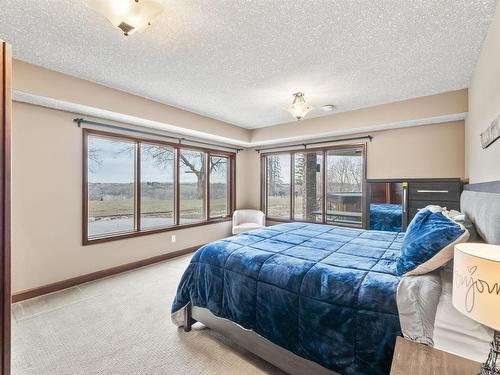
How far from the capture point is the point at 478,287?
79 cm

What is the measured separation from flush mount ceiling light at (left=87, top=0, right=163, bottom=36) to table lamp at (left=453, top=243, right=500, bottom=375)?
2.13 metres

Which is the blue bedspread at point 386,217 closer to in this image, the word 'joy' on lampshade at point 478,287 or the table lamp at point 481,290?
the table lamp at point 481,290

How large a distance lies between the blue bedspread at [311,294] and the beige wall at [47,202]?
196cm

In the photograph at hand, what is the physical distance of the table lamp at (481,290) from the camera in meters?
0.75

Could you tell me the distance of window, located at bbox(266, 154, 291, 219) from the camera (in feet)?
18.8

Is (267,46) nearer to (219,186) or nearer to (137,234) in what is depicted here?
(137,234)

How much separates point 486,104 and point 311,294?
7.60 feet

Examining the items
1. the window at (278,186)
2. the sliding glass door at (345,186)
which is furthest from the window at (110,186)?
the sliding glass door at (345,186)

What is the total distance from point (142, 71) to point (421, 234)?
122 inches

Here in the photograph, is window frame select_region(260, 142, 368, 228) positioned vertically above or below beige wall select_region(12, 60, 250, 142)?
below

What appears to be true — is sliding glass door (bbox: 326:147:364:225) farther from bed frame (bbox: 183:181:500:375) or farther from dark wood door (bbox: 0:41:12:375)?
dark wood door (bbox: 0:41:12:375)

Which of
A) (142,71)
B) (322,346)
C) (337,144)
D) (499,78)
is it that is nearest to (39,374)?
(322,346)

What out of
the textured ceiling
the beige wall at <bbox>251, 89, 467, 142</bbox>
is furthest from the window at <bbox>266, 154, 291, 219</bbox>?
the textured ceiling

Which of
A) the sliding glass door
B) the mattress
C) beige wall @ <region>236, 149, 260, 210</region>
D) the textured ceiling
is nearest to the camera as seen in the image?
the mattress
